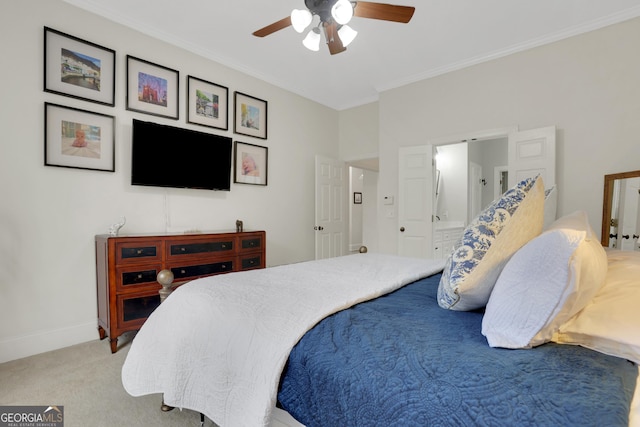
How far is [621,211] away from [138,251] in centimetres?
425

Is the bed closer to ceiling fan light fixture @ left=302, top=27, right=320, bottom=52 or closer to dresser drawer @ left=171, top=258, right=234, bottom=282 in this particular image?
dresser drawer @ left=171, top=258, right=234, bottom=282

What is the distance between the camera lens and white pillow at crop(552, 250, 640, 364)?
768 millimetres

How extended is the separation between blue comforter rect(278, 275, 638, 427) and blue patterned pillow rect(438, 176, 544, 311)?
0.36ft

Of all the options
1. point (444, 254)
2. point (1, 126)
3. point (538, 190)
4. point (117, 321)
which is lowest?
point (117, 321)

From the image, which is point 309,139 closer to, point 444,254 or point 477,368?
point 444,254

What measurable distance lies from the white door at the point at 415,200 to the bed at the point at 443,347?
107 inches

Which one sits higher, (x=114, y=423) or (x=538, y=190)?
(x=538, y=190)

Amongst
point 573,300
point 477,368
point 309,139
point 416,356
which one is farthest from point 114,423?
point 309,139

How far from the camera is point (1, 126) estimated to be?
2.35 meters

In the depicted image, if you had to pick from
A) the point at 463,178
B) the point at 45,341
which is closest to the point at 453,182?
the point at 463,178

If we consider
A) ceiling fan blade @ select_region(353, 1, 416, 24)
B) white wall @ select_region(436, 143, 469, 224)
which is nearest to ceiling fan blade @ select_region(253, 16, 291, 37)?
ceiling fan blade @ select_region(353, 1, 416, 24)

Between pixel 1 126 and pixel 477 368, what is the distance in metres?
3.46

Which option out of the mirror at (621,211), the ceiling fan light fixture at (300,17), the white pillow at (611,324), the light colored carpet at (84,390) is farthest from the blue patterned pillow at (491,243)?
the mirror at (621,211)

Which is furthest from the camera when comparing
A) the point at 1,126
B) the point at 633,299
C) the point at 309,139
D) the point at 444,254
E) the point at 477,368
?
the point at 309,139
